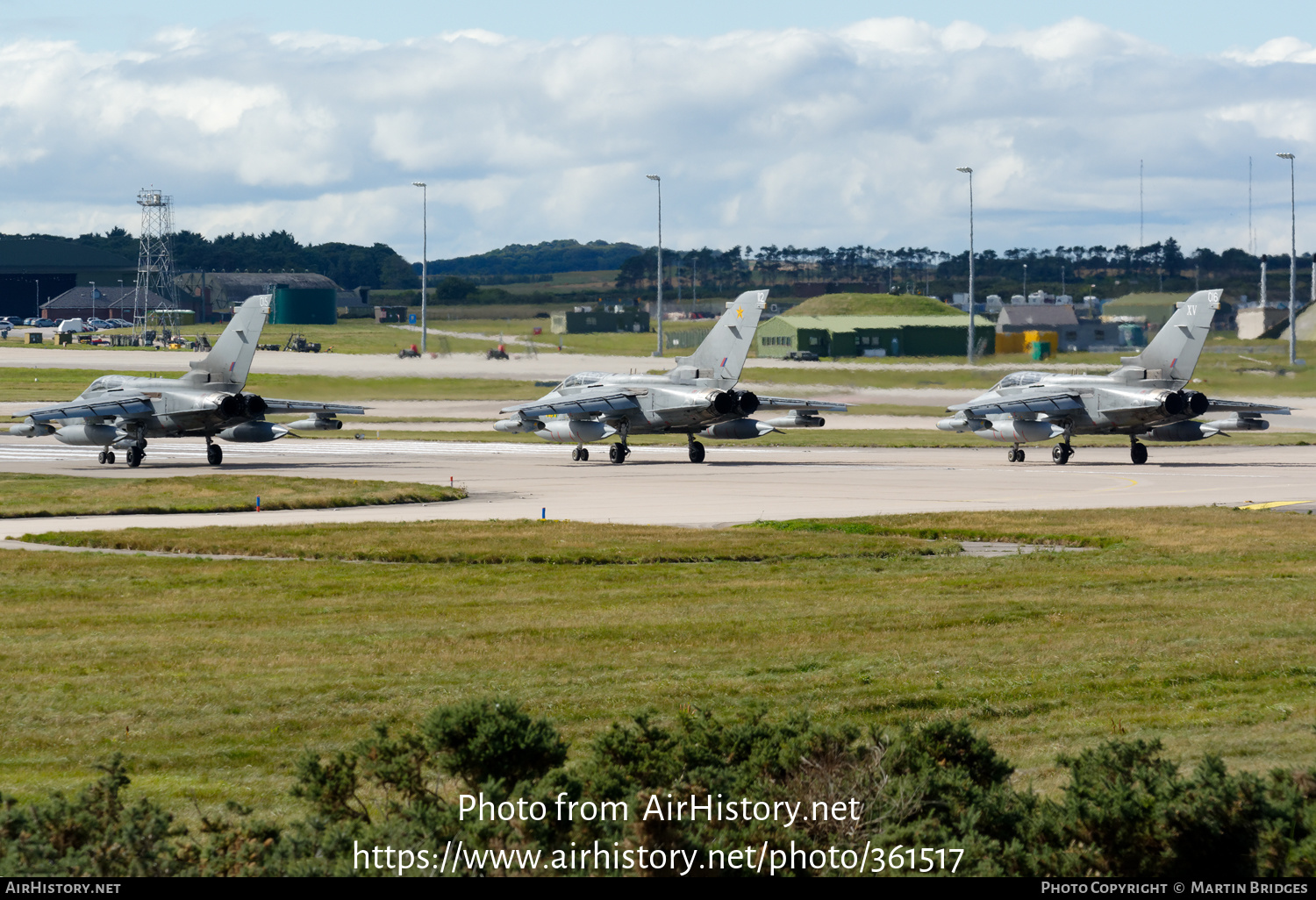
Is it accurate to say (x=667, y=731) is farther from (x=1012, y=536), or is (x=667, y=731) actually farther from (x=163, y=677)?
(x=1012, y=536)

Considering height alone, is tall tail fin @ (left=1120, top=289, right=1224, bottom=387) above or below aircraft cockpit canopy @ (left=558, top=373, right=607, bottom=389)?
above

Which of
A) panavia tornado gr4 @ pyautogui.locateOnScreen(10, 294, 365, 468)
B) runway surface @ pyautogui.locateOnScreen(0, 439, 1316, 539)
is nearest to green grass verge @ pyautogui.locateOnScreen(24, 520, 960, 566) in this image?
runway surface @ pyautogui.locateOnScreen(0, 439, 1316, 539)

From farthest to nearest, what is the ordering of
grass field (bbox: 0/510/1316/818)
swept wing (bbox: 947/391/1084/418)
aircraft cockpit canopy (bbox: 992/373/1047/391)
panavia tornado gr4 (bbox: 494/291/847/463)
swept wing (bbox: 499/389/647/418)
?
aircraft cockpit canopy (bbox: 992/373/1047/391) → swept wing (bbox: 499/389/647/418) → swept wing (bbox: 947/391/1084/418) → panavia tornado gr4 (bbox: 494/291/847/463) → grass field (bbox: 0/510/1316/818)

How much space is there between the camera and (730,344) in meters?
47.5

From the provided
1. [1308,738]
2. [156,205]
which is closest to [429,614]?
[1308,738]

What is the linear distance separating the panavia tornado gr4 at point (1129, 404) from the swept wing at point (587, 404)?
12101 millimetres

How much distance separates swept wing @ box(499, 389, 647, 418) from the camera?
164ft

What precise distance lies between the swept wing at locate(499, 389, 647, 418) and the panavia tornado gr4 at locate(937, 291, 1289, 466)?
39.7 ft

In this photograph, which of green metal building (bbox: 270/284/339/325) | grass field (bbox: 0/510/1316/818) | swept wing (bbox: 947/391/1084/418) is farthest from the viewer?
green metal building (bbox: 270/284/339/325)

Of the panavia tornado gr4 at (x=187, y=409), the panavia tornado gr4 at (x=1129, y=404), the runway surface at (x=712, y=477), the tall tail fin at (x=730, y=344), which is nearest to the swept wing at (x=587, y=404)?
the runway surface at (x=712, y=477)

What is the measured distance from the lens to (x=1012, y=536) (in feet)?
90.0

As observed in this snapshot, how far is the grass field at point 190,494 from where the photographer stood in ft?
110

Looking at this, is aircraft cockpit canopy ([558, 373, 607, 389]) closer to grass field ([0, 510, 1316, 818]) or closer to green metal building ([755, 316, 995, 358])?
grass field ([0, 510, 1316, 818])

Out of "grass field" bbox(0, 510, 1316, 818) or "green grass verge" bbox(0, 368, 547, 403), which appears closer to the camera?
"grass field" bbox(0, 510, 1316, 818)
